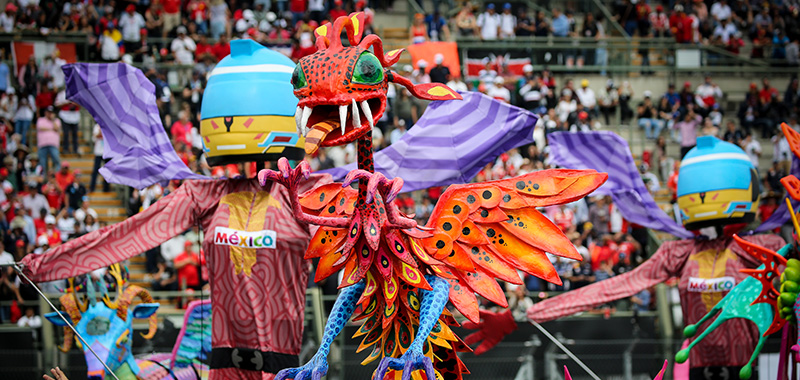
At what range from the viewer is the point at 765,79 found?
16594 millimetres

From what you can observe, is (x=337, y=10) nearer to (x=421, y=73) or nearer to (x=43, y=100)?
(x=421, y=73)

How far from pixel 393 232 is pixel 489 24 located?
1195 cm

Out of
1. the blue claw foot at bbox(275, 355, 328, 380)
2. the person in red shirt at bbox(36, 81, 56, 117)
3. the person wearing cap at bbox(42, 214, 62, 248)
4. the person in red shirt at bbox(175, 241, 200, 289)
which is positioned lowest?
the person in red shirt at bbox(175, 241, 200, 289)

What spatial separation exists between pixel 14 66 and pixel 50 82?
0.90 meters

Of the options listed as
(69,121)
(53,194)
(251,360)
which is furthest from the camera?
(69,121)

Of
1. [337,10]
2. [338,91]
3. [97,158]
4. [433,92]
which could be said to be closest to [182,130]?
[97,158]

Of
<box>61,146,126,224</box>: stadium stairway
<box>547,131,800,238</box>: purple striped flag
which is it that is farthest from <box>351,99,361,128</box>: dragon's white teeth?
<box>61,146,126,224</box>: stadium stairway

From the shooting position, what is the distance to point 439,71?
537 inches

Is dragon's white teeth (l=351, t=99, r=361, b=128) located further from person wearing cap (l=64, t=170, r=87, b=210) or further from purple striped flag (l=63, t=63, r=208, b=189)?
person wearing cap (l=64, t=170, r=87, b=210)

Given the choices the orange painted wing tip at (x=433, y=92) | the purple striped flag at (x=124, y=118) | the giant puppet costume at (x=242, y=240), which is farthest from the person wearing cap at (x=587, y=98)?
the orange painted wing tip at (x=433, y=92)

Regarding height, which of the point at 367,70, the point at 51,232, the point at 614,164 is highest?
the point at 367,70

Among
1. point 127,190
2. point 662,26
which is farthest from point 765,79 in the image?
point 127,190

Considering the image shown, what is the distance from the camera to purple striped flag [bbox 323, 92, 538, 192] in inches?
243

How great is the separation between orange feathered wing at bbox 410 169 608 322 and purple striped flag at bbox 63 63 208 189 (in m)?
2.02
